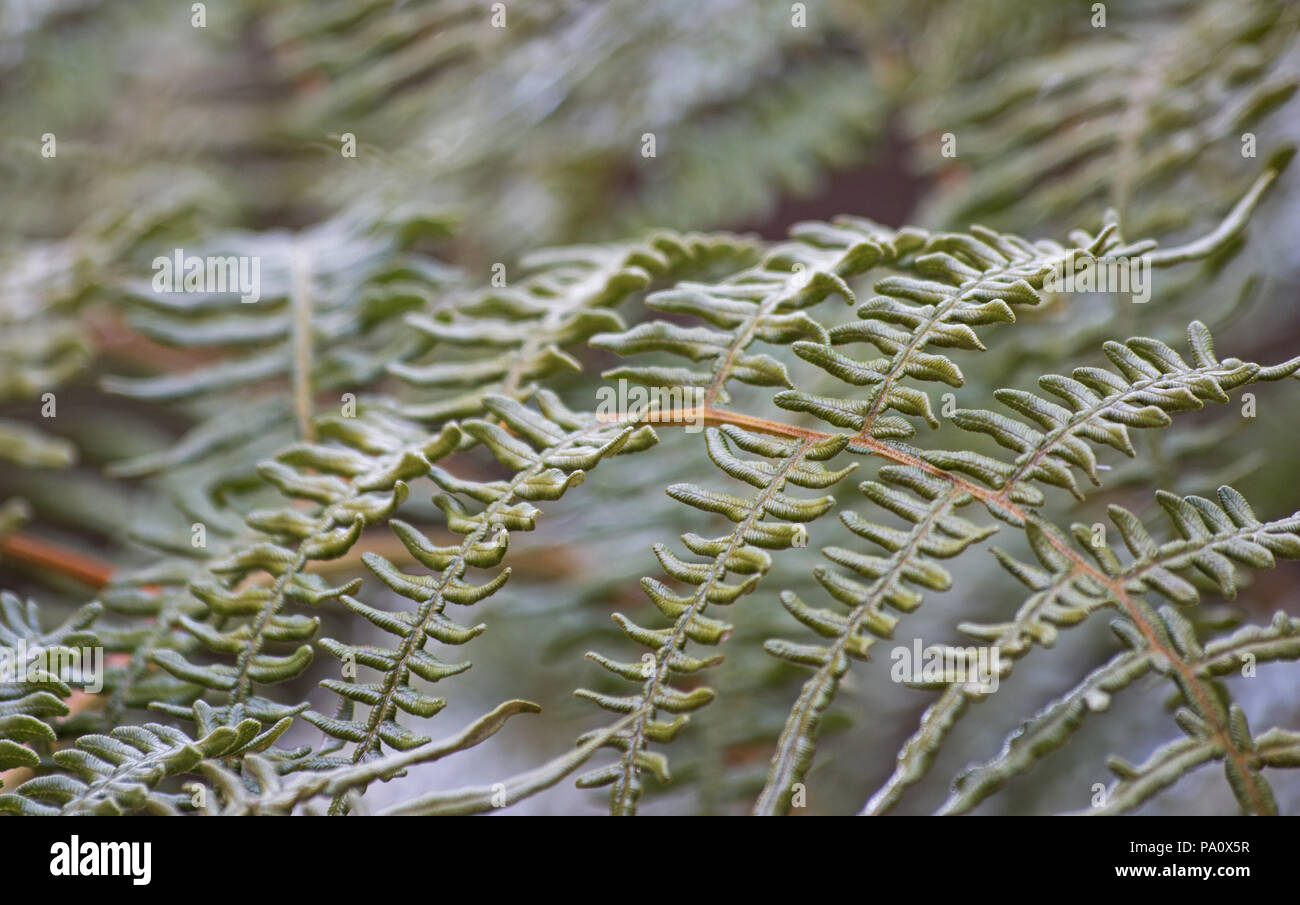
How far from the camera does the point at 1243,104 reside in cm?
61

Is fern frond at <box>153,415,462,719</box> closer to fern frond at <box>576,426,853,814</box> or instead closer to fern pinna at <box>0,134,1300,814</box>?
fern pinna at <box>0,134,1300,814</box>

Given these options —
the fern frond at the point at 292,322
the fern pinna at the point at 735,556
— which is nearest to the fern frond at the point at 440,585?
the fern pinna at the point at 735,556

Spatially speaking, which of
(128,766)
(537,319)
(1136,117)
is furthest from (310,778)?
(1136,117)

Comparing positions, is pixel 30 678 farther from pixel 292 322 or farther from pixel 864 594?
pixel 864 594

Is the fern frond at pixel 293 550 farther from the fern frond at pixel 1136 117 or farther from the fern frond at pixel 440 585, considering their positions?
the fern frond at pixel 1136 117

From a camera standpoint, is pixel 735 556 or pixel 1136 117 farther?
pixel 1136 117

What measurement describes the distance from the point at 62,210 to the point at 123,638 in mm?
915

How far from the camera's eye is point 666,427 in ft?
2.21

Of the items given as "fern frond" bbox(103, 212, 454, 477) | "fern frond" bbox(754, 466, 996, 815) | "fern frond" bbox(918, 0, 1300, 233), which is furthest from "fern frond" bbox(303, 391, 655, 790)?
"fern frond" bbox(918, 0, 1300, 233)

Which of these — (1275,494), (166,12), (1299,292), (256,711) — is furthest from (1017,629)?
(166,12)

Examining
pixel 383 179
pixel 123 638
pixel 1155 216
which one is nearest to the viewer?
pixel 123 638

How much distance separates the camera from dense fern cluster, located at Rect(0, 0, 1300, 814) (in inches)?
16.1

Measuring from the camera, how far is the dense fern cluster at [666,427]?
Answer: 1.35 feet
